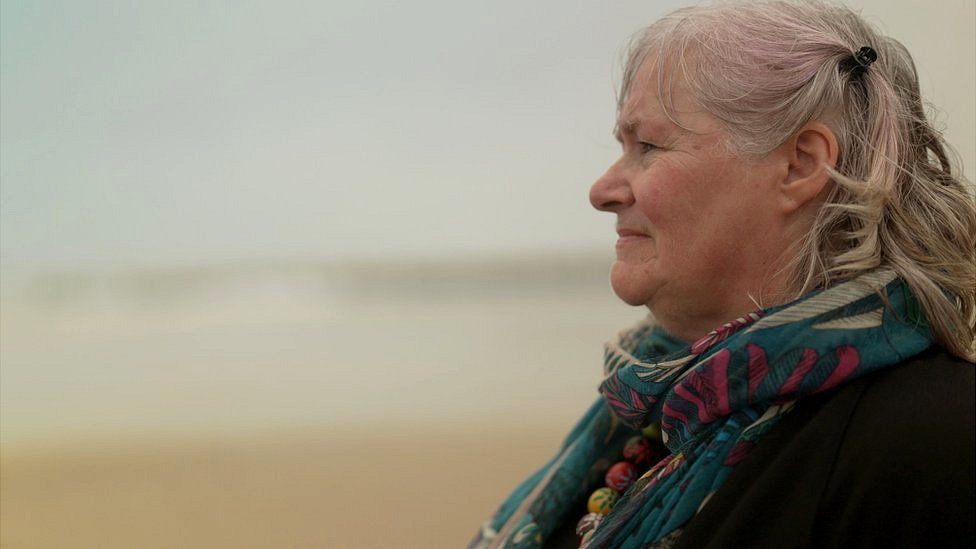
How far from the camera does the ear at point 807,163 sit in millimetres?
1205

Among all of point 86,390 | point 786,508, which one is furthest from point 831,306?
point 86,390

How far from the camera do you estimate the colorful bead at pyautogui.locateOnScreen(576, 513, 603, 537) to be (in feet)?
4.46

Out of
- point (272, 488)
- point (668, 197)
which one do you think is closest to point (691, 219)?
point (668, 197)

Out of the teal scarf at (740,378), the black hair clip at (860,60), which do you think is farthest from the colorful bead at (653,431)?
the black hair clip at (860,60)

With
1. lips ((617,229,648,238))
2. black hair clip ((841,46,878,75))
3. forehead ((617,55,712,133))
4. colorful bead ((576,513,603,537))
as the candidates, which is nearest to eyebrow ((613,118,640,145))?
forehead ((617,55,712,133))

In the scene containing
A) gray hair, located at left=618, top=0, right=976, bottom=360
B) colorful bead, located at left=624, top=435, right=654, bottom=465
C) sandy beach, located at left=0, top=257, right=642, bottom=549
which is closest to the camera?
gray hair, located at left=618, top=0, right=976, bottom=360

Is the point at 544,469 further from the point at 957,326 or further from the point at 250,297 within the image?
the point at 250,297

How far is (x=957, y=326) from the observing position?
1.11 m

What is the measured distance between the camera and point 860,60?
1216 millimetres

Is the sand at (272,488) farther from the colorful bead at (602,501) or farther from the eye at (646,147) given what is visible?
the eye at (646,147)

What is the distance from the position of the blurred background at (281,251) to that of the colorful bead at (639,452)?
4.02ft

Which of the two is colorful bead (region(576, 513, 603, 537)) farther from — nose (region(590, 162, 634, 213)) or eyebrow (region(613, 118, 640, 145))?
eyebrow (region(613, 118, 640, 145))

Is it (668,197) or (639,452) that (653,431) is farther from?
(668,197)

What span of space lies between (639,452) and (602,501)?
12 cm
